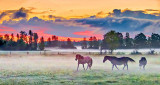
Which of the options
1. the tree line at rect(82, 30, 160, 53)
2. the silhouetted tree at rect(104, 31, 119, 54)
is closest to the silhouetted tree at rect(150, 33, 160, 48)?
the tree line at rect(82, 30, 160, 53)

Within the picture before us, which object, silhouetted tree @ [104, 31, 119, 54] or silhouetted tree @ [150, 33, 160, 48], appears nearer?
silhouetted tree @ [104, 31, 119, 54]

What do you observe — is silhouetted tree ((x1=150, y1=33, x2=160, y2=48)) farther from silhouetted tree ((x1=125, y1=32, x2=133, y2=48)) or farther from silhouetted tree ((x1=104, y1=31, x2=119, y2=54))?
silhouetted tree ((x1=104, y1=31, x2=119, y2=54))

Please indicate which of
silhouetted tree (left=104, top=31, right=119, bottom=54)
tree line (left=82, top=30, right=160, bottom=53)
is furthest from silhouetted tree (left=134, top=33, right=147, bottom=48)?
silhouetted tree (left=104, top=31, right=119, bottom=54)

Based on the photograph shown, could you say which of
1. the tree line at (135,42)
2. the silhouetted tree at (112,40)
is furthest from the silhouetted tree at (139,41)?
the silhouetted tree at (112,40)

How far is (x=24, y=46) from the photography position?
124 meters

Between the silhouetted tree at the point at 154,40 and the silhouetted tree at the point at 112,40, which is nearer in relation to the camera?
the silhouetted tree at the point at 112,40

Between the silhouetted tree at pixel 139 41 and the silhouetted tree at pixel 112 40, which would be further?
the silhouetted tree at pixel 139 41

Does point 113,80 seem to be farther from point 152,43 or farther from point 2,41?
point 152,43

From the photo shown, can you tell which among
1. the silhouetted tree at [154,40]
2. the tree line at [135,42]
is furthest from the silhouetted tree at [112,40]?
the silhouetted tree at [154,40]

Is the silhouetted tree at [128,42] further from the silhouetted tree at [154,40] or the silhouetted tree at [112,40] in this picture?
the silhouetted tree at [112,40]

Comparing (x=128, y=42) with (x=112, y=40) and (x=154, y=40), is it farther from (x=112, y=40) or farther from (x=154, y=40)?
(x=112, y=40)

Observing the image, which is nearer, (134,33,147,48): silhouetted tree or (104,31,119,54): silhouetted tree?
(104,31,119,54): silhouetted tree

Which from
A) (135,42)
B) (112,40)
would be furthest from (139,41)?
(112,40)

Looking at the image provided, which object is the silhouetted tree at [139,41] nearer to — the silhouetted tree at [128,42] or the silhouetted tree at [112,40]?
the silhouetted tree at [128,42]
